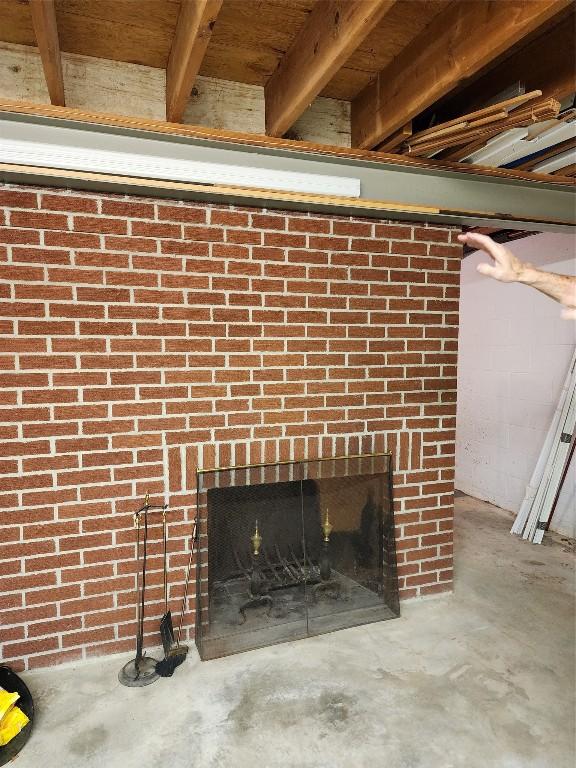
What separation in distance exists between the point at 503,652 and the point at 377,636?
605mm

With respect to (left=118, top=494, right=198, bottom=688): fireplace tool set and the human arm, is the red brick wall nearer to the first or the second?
(left=118, top=494, right=198, bottom=688): fireplace tool set

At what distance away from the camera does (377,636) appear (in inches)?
Result: 94.8

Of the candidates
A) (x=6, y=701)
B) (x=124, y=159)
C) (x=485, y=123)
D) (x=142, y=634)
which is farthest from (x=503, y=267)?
(x=6, y=701)

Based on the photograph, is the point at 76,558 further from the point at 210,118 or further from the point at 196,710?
the point at 210,118

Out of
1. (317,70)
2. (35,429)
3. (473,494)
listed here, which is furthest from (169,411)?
(473,494)

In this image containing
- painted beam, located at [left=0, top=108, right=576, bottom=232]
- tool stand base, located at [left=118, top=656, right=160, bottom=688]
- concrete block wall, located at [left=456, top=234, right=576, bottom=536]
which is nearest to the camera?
painted beam, located at [left=0, top=108, right=576, bottom=232]

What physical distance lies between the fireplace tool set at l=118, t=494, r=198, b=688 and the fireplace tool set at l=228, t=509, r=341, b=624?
29 centimetres

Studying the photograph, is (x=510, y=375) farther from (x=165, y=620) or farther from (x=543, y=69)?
(x=165, y=620)

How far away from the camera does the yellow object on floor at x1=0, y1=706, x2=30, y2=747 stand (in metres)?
1.70

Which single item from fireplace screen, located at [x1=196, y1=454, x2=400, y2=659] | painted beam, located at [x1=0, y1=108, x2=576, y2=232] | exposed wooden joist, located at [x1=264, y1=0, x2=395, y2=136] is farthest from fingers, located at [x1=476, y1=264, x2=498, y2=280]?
fireplace screen, located at [x1=196, y1=454, x2=400, y2=659]

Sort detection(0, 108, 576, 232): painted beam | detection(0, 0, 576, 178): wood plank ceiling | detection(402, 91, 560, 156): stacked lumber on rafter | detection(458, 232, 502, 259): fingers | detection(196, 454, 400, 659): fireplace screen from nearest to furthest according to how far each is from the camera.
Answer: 1. detection(0, 0, 576, 178): wood plank ceiling
2. detection(458, 232, 502, 259): fingers
3. detection(402, 91, 560, 156): stacked lumber on rafter
4. detection(0, 108, 576, 232): painted beam
5. detection(196, 454, 400, 659): fireplace screen

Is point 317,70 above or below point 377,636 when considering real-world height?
above

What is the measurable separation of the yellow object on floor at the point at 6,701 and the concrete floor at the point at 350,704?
16 centimetres

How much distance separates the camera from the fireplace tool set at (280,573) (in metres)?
2.46
